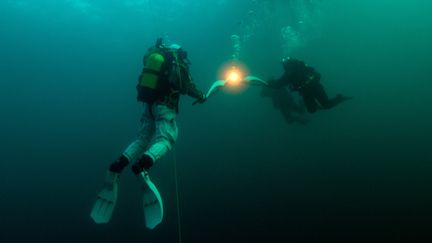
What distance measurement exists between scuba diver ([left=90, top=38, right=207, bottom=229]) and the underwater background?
10520 mm

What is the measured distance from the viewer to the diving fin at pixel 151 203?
4.87 metres

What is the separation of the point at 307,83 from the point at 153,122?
5.21 meters

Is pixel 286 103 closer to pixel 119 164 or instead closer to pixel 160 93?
pixel 160 93

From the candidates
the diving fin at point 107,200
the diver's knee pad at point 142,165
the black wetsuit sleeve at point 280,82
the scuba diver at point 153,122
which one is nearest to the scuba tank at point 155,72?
the scuba diver at point 153,122

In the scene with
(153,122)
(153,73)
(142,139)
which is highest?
(153,73)

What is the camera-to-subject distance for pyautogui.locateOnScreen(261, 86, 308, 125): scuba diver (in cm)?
1213

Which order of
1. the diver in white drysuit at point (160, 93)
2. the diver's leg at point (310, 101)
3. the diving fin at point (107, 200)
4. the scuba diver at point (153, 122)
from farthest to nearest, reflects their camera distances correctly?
1. the diver's leg at point (310, 101)
2. the diver in white drysuit at point (160, 93)
3. the diving fin at point (107, 200)
4. the scuba diver at point (153, 122)

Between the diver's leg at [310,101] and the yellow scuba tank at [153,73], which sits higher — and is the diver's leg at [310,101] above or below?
above

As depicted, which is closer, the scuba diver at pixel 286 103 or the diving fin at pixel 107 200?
the diving fin at pixel 107 200

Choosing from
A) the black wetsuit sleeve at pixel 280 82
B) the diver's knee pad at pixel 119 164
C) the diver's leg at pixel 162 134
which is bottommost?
the diver's knee pad at pixel 119 164

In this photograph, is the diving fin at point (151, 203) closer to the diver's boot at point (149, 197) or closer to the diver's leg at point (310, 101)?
the diver's boot at point (149, 197)

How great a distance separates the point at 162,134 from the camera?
550cm

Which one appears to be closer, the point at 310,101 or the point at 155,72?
the point at 155,72

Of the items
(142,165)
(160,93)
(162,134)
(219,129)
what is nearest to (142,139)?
(162,134)
